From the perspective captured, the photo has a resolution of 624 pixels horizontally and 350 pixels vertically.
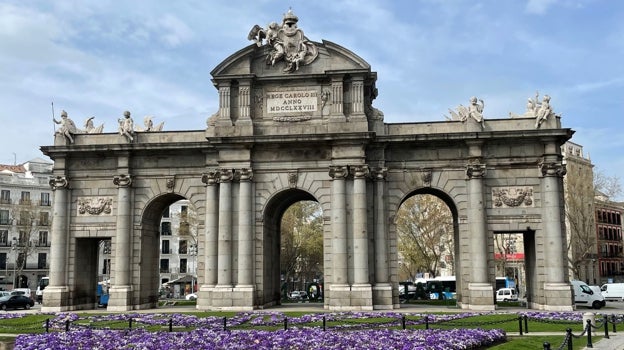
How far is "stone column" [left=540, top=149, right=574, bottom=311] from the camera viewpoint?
3644 centimetres

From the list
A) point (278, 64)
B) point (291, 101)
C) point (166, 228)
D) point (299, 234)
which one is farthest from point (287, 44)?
point (166, 228)

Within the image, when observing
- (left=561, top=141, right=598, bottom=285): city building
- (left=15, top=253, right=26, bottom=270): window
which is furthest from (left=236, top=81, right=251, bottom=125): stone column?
(left=15, top=253, right=26, bottom=270): window

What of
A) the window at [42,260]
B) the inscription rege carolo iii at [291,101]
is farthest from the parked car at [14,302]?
the window at [42,260]

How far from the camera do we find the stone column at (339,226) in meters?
37.1

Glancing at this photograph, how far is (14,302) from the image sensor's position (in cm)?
4697

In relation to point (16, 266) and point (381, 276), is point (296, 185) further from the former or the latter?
point (16, 266)

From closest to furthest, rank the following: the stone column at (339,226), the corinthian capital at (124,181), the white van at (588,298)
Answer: the stone column at (339,226) < the corinthian capital at (124,181) < the white van at (588,298)

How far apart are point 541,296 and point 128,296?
964 inches

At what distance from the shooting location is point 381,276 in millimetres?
37688

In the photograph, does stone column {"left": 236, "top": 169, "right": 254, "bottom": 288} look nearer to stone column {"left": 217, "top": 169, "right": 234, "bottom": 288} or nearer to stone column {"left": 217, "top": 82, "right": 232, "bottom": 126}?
stone column {"left": 217, "top": 169, "right": 234, "bottom": 288}

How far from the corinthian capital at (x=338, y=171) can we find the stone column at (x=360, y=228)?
486 millimetres

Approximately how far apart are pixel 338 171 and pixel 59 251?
59.6ft

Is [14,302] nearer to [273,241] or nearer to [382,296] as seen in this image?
[273,241]

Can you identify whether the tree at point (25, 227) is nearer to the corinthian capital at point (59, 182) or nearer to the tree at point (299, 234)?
the tree at point (299, 234)
